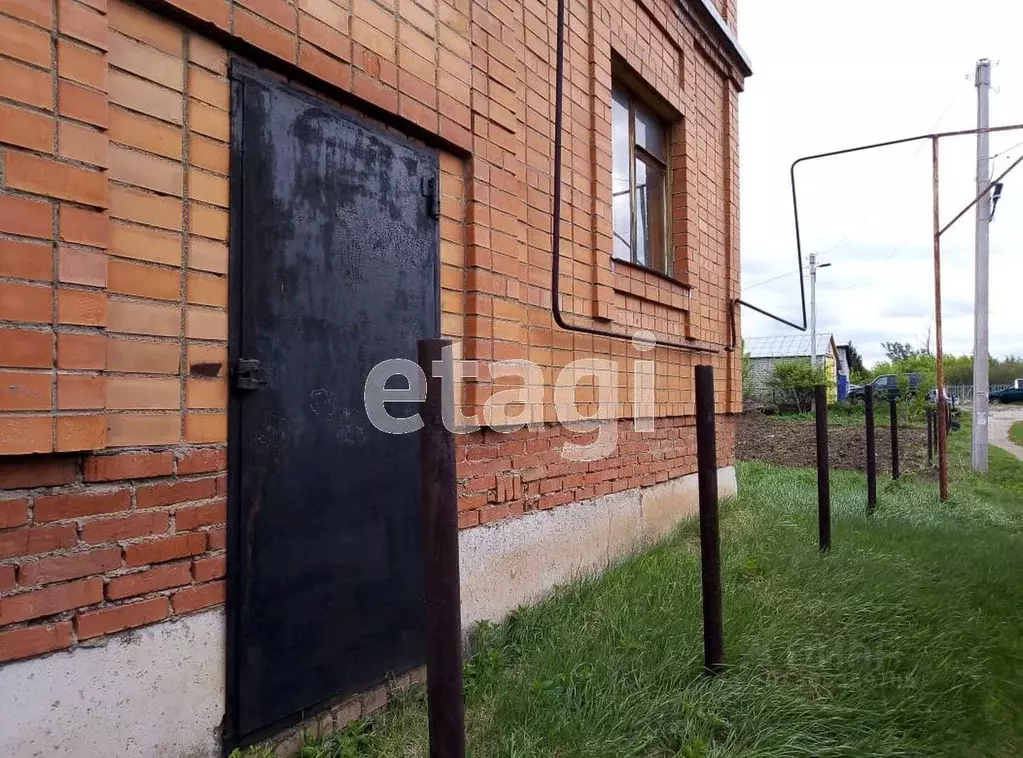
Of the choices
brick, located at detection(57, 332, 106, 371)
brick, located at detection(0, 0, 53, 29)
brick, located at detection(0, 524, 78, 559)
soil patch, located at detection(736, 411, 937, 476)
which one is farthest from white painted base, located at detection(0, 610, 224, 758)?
soil patch, located at detection(736, 411, 937, 476)

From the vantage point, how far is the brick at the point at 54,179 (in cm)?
156

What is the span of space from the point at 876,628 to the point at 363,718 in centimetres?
238

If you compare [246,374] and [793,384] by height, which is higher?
[793,384]

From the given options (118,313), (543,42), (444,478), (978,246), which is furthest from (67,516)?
(978,246)

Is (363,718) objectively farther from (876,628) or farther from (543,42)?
(543,42)

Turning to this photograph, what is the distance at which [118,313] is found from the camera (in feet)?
5.88

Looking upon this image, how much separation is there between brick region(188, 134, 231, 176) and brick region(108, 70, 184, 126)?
65mm

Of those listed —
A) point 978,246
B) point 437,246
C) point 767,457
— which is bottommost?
point 767,457

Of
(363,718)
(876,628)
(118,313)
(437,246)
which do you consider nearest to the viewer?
(118,313)

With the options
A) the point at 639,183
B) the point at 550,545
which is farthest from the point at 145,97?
the point at 639,183

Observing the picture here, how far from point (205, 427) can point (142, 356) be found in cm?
27

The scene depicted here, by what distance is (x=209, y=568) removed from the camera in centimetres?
200

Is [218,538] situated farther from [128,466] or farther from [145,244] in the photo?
[145,244]

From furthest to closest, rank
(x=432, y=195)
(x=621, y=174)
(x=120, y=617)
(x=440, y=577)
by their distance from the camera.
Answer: (x=621, y=174)
(x=432, y=195)
(x=120, y=617)
(x=440, y=577)
